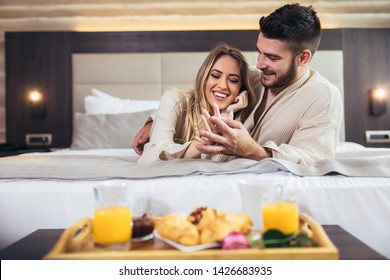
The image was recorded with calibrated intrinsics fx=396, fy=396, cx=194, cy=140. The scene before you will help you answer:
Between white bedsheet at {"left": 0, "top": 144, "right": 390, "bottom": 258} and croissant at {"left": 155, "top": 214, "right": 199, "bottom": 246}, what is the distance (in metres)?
0.29

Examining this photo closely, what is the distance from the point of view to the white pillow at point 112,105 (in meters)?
2.68

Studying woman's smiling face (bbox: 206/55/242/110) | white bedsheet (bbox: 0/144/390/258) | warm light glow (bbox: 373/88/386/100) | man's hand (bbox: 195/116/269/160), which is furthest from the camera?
warm light glow (bbox: 373/88/386/100)

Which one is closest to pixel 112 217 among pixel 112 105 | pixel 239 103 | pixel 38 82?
pixel 239 103

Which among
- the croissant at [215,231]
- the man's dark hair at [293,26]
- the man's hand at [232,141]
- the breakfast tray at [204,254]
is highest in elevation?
the man's dark hair at [293,26]

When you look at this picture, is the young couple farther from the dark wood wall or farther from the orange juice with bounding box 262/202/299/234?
the dark wood wall

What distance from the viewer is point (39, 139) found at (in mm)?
2893

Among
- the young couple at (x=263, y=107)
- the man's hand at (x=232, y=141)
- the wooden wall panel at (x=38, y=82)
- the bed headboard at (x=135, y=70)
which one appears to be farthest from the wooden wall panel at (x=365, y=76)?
the wooden wall panel at (x=38, y=82)

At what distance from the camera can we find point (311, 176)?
1.16 meters

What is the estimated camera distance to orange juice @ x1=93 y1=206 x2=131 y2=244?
28.6 inches

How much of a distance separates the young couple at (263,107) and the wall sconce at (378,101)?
1374 mm

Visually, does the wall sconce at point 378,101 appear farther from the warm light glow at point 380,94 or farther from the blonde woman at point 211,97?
A: the blonde woman at point 211,97

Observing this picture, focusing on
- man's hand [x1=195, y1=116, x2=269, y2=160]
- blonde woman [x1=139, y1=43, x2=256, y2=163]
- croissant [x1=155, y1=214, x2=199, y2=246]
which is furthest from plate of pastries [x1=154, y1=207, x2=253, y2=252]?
blonde woman [x1=139, y1=43, x2=256, y2=163]

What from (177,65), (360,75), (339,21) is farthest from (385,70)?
(177,65)
